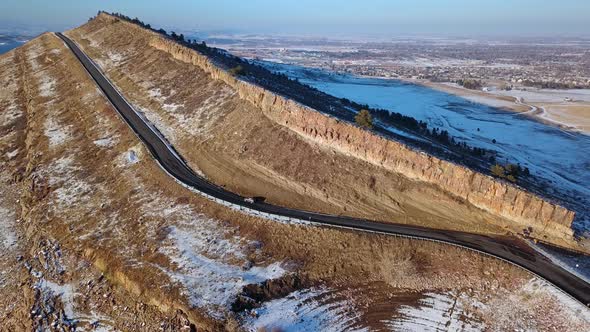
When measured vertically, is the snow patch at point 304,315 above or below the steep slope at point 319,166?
below

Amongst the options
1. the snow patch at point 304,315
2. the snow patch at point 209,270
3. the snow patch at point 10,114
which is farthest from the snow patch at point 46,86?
the snow patch at point 304,315

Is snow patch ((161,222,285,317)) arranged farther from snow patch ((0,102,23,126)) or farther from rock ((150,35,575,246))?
snow patch ((0,102,23,126))

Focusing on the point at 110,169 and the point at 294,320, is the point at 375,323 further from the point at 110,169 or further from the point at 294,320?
the point at 110,169

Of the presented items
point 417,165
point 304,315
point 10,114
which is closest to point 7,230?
point 304,315

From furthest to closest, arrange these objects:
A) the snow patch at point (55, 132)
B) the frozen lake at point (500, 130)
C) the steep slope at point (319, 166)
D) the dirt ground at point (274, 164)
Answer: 1. the snow patch at point (55, 132)
2. the frozen lake at point (500, 130)
3. the dirt ground at point (274, 164)
4. the steep slope at point (319, 166)

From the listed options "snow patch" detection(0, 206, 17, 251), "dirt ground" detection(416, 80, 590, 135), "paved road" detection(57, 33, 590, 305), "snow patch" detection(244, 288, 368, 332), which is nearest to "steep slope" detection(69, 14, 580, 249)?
"paved road" detection(57, 33, 590, 305)

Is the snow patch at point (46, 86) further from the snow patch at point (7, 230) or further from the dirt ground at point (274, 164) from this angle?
the snow patch at point (7, 230)
